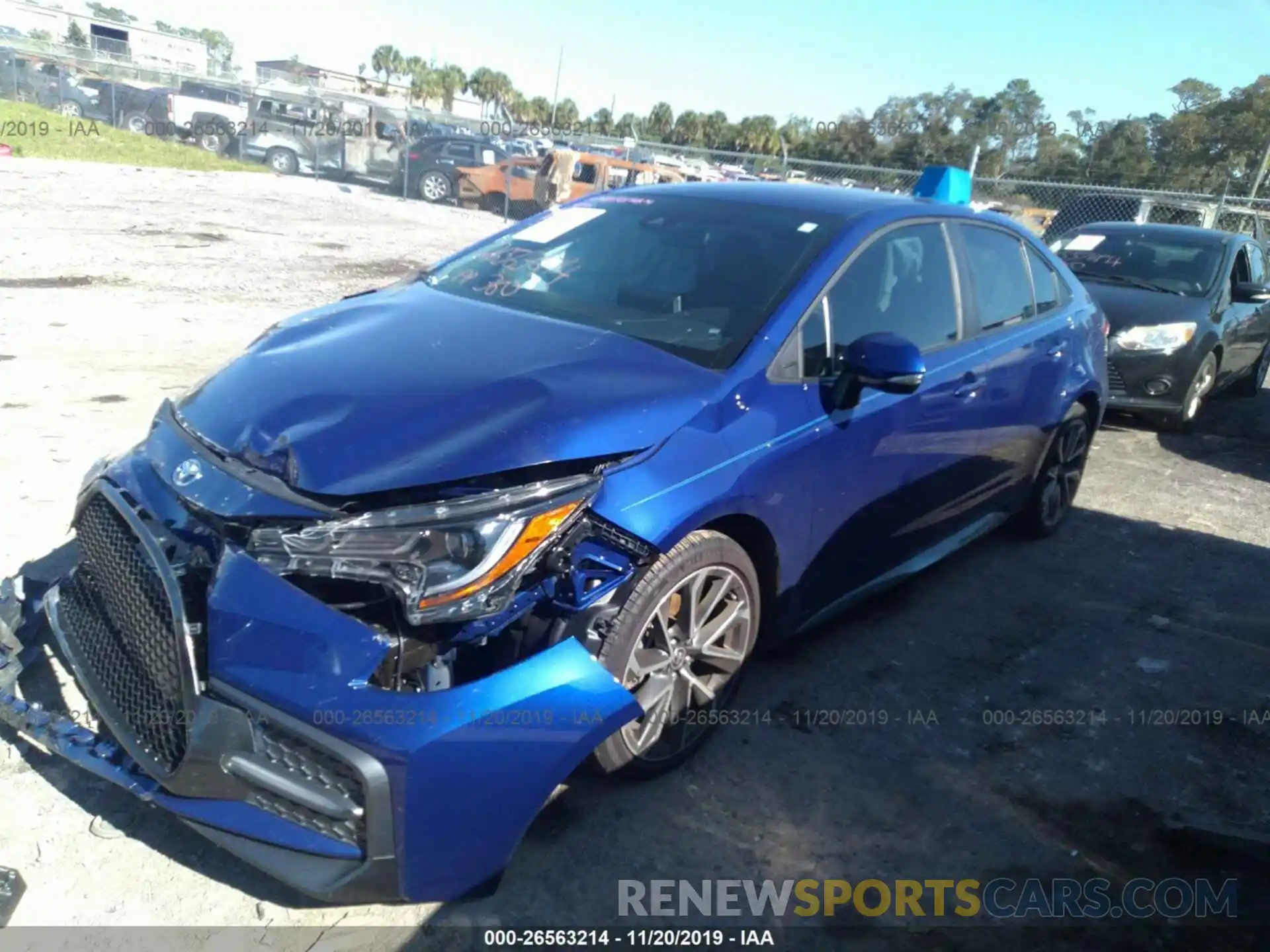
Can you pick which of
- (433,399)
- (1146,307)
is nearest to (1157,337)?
(1146,307)

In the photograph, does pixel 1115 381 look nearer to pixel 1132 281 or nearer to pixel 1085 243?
pixel 1132 281

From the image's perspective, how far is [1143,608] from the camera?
4656 millimetres

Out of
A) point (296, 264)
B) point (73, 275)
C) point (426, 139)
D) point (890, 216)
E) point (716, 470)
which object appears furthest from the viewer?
point (426, 139)

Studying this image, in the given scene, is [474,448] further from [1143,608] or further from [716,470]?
[1143,608]

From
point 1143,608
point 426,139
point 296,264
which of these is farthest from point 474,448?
point 426,139

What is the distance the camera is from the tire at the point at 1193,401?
306 inches

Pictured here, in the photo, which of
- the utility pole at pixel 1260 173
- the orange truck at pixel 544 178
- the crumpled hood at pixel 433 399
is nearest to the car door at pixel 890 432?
the crumpled hood at pixel 433 399

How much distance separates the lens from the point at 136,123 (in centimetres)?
2702

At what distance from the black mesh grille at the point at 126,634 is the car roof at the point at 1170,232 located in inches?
347

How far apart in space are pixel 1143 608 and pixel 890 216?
7.75ft

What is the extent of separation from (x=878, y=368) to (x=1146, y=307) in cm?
582

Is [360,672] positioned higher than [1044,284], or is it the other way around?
[1044,284]

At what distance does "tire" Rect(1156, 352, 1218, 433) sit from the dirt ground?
81 cm

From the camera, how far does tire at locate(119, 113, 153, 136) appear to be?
87.6 ft
